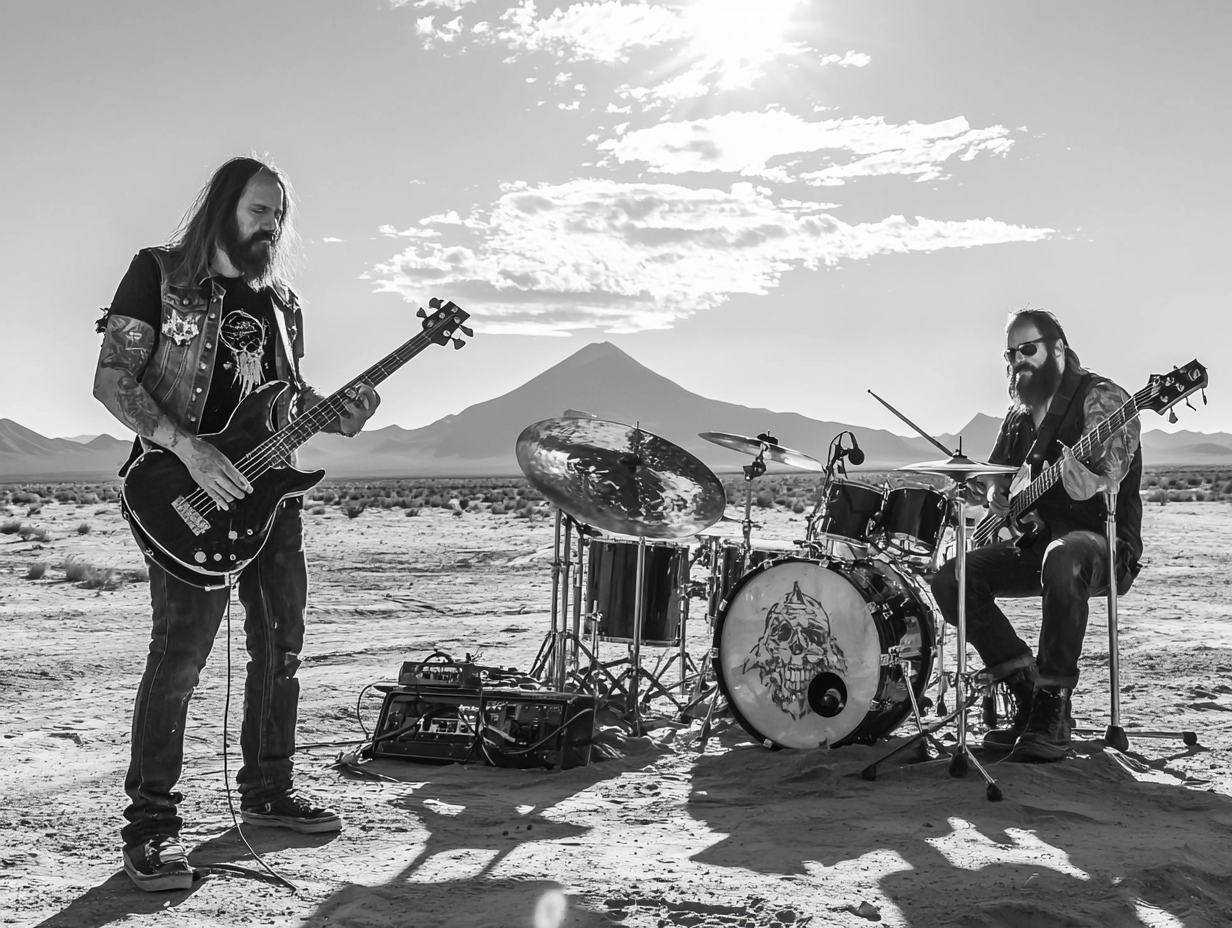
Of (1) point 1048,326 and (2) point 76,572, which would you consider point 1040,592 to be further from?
(2) point 76,572

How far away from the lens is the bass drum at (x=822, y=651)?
600 centimetres

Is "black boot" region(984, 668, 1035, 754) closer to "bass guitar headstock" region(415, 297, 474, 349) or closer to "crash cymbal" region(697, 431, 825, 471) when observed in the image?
"crash cymbal" region(697, 431, 825, 471)

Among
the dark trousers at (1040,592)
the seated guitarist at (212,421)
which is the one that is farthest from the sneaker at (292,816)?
the dark trousers at (1040,592)

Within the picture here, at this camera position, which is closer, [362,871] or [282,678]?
[362,871]

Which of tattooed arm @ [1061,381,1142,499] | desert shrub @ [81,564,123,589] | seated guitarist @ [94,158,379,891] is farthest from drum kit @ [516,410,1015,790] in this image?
desert shrub @ [81,564,123,589]

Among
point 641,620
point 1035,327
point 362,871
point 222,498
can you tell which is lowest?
point 362,871

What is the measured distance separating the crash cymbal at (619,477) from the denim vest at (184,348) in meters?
2.52

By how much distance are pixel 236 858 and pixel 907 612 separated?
352 centimetres

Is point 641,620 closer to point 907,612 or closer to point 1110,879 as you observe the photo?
point 907,612

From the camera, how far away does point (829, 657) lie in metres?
6.11

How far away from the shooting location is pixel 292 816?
15.4ft

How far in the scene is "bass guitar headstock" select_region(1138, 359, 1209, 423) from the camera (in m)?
5.97

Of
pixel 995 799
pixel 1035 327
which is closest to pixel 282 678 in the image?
pixel 995 799

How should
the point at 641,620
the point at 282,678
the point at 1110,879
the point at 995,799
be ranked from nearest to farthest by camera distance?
the point at 1110,879 → the point at 282,678 → the point at 995,799 → the point at 641,620
